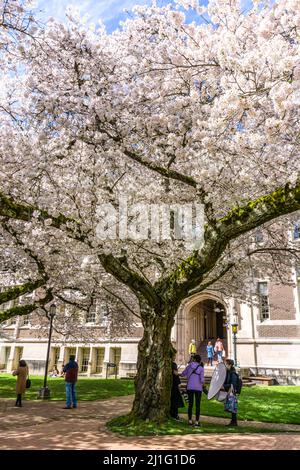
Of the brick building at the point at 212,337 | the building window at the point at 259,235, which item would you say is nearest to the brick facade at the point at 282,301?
the brick building at the point at 212,337

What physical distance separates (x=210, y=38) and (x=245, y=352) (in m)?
20.9

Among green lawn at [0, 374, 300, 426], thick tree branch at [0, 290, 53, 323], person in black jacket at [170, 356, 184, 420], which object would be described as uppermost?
thick tree branch at [0, 290, 53, 323]

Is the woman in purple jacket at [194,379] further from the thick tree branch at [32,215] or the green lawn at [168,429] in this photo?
the thick tree branch at [32,215]

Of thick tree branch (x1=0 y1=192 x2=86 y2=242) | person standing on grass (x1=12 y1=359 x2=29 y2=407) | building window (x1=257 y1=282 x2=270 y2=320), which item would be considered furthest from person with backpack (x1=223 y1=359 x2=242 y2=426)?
building window (x1=257 y1=282 x2=270 y2=320)

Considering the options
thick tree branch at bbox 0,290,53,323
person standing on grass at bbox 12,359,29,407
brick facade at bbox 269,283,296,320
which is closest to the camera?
person standing on grass at bbox 12,359,29,407

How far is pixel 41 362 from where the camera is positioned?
32156 mm

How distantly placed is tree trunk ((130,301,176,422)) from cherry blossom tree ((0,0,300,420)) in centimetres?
3

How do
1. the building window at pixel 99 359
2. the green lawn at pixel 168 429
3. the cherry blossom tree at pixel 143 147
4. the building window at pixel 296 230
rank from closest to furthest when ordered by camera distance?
the green lawn at pixel 168 429, the cherry blossom tree at pixel 143 147, the building window at pixel 296 230, the building window at pixel 99 359

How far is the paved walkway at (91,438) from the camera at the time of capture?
22.6ft

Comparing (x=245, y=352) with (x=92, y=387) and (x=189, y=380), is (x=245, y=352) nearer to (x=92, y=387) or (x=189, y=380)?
(x=92, y=387)

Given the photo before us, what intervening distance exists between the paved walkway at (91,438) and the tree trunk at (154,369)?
1086 mm

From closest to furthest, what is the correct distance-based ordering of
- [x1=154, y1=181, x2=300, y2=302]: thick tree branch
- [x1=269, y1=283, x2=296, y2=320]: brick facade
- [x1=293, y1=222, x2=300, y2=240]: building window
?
[x1=154, y1=181, x2=300, y2=302]: thick tree branch → [x1=293, y1=222, x2=300, y2=240]: building window → [x1=269, y1=283, x2=296, y2=320]: brick facade

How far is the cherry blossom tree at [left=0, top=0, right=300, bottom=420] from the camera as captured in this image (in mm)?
8289

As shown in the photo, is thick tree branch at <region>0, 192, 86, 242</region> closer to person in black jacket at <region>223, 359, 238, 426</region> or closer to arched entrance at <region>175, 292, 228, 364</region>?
person in black jacket at <region>223, 359, 238, 426</region>
